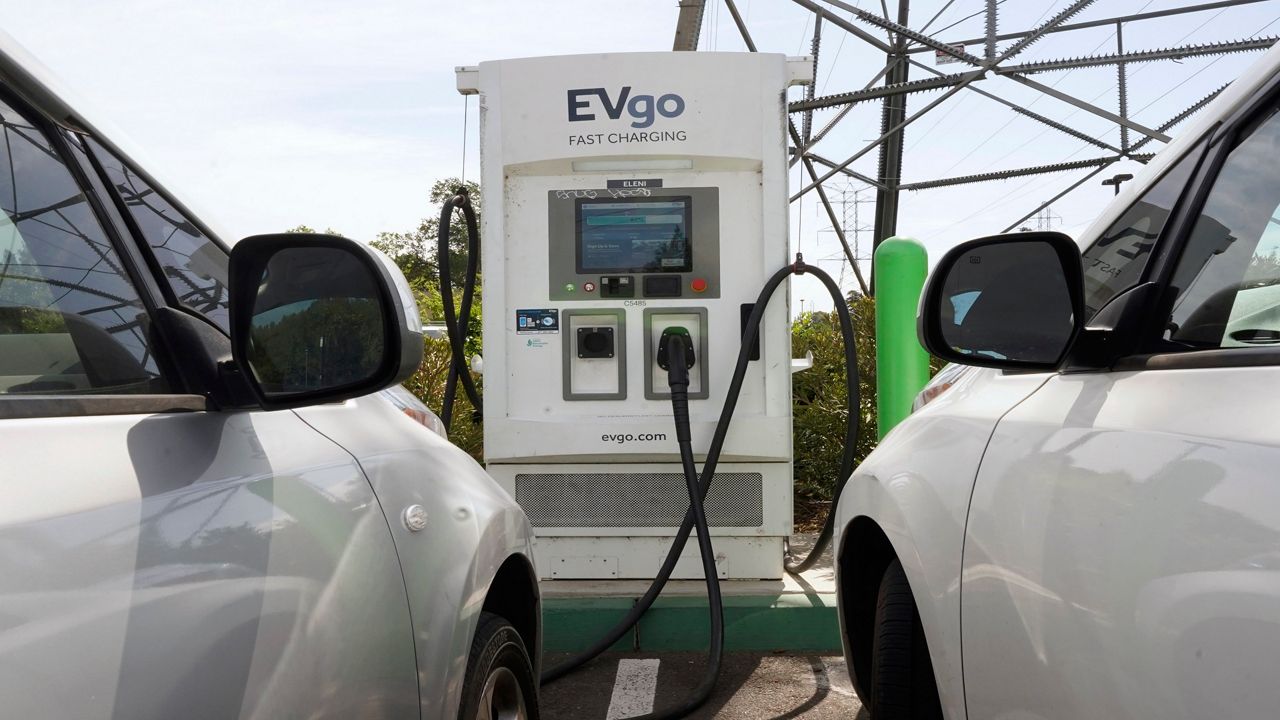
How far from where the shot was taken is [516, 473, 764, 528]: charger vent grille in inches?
207

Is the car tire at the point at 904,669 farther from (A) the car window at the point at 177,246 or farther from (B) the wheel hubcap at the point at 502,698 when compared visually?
(A) the car window at the point at 177,246

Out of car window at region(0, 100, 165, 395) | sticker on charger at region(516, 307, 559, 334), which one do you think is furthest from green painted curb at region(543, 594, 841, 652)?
car window at region(0, 100, 165, 395)

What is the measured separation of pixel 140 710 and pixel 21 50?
0.90m

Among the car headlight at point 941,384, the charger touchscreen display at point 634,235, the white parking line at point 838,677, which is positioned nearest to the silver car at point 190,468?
the car headlight at point 941,384

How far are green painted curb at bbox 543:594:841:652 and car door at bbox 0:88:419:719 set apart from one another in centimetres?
316

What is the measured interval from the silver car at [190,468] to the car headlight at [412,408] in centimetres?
35

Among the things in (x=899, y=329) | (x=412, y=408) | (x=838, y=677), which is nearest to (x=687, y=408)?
(x=838, y=677)

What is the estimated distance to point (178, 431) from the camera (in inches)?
58.2

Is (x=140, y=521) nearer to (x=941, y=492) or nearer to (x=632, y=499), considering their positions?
(x=941, y=492)

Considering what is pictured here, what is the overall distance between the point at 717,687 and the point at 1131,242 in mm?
3058

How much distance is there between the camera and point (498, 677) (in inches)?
101

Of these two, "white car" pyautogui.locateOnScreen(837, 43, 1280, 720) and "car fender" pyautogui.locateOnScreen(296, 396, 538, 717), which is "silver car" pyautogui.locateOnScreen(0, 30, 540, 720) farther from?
"white car" pyautogui.locateOnScreen(837, 43, 1280, 720)

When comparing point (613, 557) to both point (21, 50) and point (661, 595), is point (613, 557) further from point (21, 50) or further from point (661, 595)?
point (21, 50)

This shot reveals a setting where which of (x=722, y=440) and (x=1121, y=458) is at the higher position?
(x=1121, y=458)
